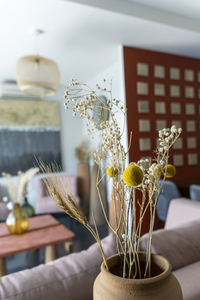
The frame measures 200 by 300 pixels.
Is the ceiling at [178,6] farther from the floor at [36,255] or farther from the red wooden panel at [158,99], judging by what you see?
the floor at [36,255]

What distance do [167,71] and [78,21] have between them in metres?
1.44

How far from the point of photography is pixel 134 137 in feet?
9.33

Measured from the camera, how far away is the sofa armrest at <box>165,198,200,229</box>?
66.5 inches

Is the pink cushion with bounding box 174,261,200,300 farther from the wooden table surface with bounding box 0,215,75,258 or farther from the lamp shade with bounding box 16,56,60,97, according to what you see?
the lamp shade with bounding box 16,56,60,97

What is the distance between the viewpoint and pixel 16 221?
2.00m

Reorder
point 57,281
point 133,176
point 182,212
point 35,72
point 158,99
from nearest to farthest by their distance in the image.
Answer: point 133,176
point 57,281
point 182,212
point 35,72
point 158,99

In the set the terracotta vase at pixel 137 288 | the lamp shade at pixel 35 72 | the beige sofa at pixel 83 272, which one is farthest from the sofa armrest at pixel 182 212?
the lamp shade at pixel 35 72

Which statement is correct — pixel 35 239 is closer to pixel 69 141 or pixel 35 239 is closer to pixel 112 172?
pixel 112 172

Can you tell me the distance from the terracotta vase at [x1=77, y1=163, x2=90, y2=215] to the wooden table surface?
5.88 ft

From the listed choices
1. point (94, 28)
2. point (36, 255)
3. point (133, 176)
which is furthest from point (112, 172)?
point (36, 255)

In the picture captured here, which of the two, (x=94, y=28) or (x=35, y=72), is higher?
(x=94, y=28)

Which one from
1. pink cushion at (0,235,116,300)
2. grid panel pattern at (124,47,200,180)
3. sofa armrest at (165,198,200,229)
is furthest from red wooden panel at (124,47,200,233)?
pink cushion at (0,235,116,300)

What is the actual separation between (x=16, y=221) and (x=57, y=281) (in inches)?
52.6

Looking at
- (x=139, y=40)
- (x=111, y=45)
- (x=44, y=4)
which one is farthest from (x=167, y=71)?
(x=44, y=4)
